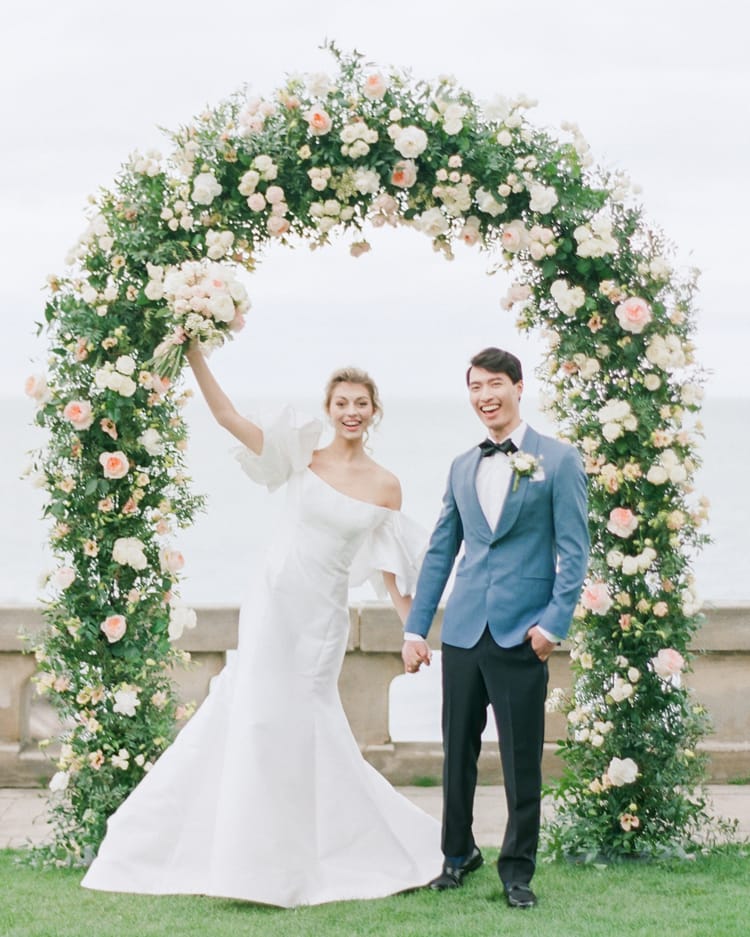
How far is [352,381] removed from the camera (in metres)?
4.95

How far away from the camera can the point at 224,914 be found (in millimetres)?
4559

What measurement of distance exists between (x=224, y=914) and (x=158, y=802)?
0.58m

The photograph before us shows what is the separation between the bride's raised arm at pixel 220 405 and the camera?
4809 millimetres

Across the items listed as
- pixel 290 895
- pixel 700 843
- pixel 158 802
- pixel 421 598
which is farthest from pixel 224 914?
pixel 700 843

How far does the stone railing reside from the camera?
686 centimetres

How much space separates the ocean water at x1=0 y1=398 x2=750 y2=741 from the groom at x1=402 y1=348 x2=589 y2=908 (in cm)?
60

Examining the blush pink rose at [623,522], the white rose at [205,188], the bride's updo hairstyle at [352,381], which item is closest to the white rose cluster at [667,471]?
the blush pink rose at [623,522]

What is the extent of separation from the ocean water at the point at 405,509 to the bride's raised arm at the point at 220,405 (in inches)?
6.0

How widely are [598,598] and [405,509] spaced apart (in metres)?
37.0

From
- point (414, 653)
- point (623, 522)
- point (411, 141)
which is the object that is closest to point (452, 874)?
point (414, 653)

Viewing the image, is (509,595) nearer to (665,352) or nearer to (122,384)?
(665,352)

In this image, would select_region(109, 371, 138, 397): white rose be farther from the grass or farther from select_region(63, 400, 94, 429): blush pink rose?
the grass

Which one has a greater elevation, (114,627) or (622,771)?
(114,627)

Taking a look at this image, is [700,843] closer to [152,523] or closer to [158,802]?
[158,802]
